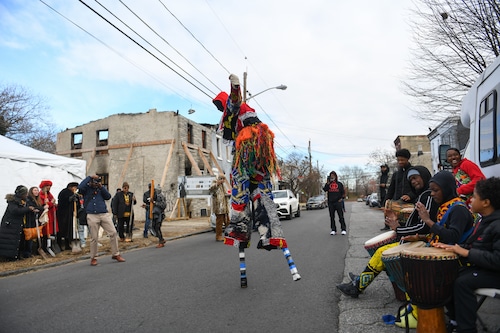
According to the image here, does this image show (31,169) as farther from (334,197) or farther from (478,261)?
(478,261)

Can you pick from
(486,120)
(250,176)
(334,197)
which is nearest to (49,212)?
(250,176)

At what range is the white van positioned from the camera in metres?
4.20

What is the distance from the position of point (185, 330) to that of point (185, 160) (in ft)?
69.7

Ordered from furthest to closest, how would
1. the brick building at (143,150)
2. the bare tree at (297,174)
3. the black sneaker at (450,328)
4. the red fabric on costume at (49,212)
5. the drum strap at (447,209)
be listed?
the bare tree at (297,174) < the brick building at (143,150) < the red fabric on costume at (49,212) < the drum strap at (447,209) < the black sneaker at (450,328)

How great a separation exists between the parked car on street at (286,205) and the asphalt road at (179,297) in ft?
37.3

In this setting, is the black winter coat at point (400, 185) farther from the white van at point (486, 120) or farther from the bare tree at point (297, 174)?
the bare tree at point (297, 174)

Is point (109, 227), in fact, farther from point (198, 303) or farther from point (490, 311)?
point (490, 311)

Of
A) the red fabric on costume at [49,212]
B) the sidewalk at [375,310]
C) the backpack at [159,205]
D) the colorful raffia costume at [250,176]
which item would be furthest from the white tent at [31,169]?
the sidewalk at [375,310]

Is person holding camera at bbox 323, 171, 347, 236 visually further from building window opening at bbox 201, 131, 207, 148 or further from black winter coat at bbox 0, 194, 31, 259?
building window opening at bbox 201, 131, 207, 148

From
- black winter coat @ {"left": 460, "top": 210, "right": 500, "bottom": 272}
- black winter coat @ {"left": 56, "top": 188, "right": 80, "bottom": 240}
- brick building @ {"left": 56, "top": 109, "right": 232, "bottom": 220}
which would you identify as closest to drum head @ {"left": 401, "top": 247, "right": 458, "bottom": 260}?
black winter coat @ {"left": 460, "top": 210, "right": 500, "bottom": 272}

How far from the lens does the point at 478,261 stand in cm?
252

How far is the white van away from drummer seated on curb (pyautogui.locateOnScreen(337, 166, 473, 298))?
925 mm

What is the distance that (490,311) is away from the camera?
348 cm

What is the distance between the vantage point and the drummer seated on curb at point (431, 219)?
2.92 m
